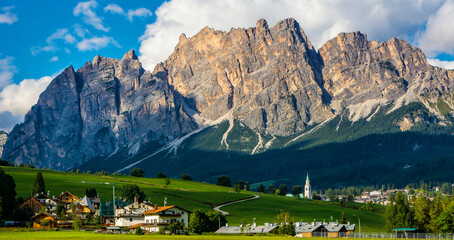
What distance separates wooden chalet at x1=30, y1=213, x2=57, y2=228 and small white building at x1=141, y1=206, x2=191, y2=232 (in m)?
22.5

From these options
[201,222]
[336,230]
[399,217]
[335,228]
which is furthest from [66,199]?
[399,217]

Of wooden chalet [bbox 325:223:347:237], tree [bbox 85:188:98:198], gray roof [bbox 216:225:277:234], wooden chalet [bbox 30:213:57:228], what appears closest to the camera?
wooden chalet [bbox 325:223:347:237]

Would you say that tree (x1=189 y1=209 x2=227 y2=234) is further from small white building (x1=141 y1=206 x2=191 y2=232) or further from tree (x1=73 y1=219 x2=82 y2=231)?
tree (x1=73 y1=219 x2=82 y2=231)

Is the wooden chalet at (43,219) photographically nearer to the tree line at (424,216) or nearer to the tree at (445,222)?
the tree line at (424,216)

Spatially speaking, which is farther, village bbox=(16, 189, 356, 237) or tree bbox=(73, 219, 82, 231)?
village bbox=(16, 189, 356, 237)

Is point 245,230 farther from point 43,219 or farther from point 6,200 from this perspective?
point 6,200

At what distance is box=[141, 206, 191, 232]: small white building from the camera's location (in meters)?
138

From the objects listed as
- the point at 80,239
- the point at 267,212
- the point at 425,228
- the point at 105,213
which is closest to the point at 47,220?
the point at 105,213

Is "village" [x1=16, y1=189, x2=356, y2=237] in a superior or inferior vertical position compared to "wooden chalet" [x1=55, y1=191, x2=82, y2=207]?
inferior

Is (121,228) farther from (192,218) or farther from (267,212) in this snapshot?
(267,212)

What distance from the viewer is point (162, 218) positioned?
462ft

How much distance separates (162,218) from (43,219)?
29.9 m

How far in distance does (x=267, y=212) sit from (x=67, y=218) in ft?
229

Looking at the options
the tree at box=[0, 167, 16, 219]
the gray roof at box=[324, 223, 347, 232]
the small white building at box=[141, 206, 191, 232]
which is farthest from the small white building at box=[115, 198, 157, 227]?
the gray roof at box=[324, 223, 347, 232]
